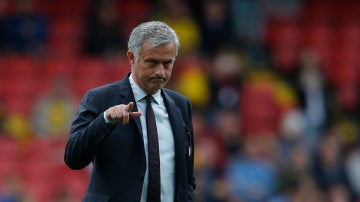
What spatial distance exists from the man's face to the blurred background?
17.3ft

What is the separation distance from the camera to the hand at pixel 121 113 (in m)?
4.96

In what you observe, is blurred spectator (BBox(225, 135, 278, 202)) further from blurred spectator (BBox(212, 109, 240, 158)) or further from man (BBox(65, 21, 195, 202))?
man (BBox(65, 21, 195, 202))

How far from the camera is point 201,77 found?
13.5 metres

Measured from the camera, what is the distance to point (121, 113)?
497cm

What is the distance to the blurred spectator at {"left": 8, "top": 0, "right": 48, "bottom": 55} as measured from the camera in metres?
14.5

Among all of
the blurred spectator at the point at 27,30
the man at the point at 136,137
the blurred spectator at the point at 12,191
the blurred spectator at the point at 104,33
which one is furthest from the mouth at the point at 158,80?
the blurred spectator at the point at 27,30

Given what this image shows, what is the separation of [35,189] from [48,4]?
13.9 ft

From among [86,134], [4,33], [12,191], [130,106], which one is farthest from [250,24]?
[130,106]

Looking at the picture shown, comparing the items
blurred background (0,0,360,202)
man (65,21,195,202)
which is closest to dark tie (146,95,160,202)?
man (65,21,195,202)

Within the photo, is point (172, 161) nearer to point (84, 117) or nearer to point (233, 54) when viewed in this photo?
point (84, 117)

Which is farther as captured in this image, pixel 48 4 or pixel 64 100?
pixel 48 4

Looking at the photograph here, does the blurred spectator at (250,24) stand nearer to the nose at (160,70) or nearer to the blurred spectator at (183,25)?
the blurred spectator at (183,25)

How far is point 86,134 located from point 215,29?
920 cm

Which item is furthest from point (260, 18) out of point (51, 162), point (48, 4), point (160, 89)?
point (160, 89)
